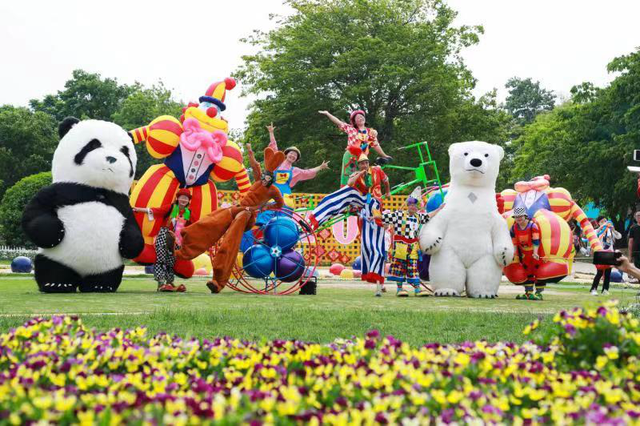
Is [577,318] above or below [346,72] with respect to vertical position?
below

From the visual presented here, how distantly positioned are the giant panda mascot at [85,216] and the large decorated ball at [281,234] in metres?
1.92

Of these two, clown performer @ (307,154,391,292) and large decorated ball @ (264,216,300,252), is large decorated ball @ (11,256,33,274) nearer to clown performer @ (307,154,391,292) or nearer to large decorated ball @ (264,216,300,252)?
large decorated ball @ (264,216,300,252)

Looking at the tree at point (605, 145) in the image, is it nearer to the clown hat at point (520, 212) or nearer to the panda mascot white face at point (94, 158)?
the clown hat at point (520, 212)

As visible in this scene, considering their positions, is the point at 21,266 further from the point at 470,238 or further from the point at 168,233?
the point at 470,238

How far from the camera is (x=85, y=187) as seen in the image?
10000 millimetres

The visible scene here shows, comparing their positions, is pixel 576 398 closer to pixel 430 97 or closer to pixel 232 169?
pixel 232 169

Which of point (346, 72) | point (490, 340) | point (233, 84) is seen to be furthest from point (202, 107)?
point (346, 72)

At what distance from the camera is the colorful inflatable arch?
10945 millimetres

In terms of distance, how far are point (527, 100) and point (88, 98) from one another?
51195 mm

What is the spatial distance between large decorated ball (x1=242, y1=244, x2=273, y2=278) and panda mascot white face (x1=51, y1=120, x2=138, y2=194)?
2.09m

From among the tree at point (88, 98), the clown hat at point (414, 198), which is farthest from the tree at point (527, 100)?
the clown hat at point (414, 198)

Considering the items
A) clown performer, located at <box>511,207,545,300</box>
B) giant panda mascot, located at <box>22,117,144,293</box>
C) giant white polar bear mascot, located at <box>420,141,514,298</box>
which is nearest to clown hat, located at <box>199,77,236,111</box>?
giant panda mascot, located at <box>22,117,144,293</box>

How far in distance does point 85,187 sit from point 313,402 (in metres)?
7.68

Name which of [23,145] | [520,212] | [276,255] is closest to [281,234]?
[276,255]
